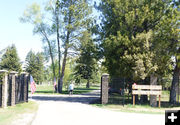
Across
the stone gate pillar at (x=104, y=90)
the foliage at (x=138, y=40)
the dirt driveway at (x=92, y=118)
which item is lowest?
the dirt driveway at (x=92, y=118)

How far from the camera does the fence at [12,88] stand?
1403 cm

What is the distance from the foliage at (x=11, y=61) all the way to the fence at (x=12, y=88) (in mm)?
32912

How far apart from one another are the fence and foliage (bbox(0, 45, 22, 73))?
32.9m

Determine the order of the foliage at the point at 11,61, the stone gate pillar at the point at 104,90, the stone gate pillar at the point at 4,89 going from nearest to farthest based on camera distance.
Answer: the stone gate pillar at the point at 4,89 < the stone gate pillar at the point at 104,90 < the foliage at the point at 11,61

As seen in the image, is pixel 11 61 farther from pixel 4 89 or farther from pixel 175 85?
pixel 175 85

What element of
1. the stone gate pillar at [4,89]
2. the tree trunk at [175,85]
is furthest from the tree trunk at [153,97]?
the stone gate pillar at [4,89]

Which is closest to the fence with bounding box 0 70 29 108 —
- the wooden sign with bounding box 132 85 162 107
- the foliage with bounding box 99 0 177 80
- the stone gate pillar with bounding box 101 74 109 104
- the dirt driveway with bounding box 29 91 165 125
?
the dirt driveway with bounding box 29 91 165 125

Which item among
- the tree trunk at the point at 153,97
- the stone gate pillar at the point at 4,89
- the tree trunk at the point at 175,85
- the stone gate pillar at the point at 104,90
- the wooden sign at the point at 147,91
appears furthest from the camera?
the tree trunk at the point at 175,85

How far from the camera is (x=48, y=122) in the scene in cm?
962

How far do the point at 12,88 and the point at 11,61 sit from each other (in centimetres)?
3700

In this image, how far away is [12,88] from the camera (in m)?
15.1

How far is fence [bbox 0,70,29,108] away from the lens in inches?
552

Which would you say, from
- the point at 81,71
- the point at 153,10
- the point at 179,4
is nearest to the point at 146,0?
the point at 153,10

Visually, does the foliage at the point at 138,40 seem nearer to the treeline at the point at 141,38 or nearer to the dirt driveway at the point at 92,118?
the treeline at the point at 141,38
